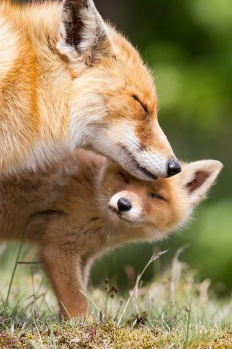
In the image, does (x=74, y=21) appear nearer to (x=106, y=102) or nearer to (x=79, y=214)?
(x=106, y=102)

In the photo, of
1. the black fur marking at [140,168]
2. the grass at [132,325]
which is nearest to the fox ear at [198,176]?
the grass at [132,325]

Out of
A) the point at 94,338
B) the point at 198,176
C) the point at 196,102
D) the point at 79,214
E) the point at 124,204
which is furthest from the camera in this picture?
the point at 196,102

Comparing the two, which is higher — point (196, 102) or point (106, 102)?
point (106, 102)

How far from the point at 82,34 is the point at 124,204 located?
134 cm

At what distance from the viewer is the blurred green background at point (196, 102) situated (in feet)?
35.9

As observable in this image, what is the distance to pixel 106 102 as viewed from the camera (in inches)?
225

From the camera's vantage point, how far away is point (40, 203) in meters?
6.52

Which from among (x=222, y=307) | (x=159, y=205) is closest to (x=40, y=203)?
(x=159, y=205)

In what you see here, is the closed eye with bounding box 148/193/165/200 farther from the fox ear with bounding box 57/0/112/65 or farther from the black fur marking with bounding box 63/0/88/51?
the black fur marking with bounding box 63/0/88/51

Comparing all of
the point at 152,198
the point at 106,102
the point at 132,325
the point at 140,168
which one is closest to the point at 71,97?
the point at 106,102

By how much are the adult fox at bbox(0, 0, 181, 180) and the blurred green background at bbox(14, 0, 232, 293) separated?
4.38m

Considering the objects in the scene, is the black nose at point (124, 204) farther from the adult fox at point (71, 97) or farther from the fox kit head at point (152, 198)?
the adult fox at point (71, 97)

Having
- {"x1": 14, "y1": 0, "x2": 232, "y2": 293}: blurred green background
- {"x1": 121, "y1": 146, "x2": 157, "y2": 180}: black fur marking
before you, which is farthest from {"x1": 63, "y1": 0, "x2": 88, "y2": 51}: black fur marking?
{"x1": 14, "y1": 0, "x2": 232, "y2": 293}: blurred green background

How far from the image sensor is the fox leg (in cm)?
618
